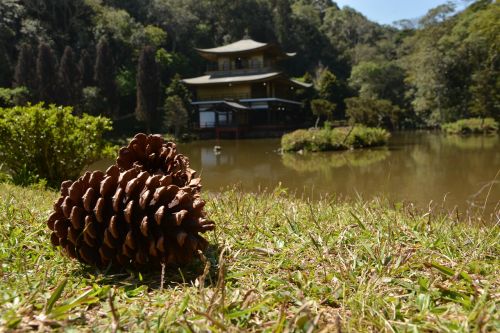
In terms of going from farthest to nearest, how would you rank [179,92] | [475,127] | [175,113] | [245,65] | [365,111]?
[245,65]
[179,92]
[475,127]
[175,113]
[365,111]

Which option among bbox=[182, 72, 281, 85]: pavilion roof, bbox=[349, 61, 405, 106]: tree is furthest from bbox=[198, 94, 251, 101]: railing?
bbox=[349, 61, 405, 106]: tree

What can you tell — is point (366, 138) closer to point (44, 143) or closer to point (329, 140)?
point (329, 140)

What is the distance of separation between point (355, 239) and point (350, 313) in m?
0.58

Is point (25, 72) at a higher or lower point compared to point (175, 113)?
higher

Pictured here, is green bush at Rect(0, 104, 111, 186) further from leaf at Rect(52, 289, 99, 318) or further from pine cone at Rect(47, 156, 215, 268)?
leaf at Rect(52, 289, 99, 318)

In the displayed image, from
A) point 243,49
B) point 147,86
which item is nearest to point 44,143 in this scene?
point 147,86

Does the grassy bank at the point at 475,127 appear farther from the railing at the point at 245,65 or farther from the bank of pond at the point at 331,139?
the railing at the point at 245,65

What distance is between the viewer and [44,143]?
14.7 ft

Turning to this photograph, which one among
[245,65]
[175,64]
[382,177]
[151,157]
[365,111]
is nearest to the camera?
[151,157]

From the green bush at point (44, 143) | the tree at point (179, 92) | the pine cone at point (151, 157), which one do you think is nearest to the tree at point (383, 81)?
the tree at point (179, 92)

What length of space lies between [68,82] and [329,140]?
1422 cm

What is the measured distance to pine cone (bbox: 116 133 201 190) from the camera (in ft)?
5.95

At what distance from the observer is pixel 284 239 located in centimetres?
159

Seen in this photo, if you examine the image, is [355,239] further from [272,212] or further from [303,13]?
[303,13]
